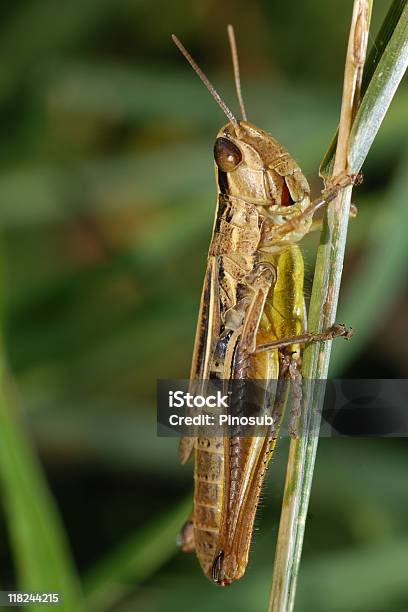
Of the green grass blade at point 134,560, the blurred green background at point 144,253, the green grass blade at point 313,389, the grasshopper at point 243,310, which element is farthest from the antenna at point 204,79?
the green grass blade at point 134,560

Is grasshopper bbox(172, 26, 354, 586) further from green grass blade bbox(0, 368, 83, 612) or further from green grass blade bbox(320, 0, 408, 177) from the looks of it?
green grass blade bbox(320, 0, 408, 177)

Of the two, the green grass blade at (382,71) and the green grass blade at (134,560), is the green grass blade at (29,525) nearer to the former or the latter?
the green grass blade at (134,560)

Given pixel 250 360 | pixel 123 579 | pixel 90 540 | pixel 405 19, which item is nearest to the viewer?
pixel 405 19

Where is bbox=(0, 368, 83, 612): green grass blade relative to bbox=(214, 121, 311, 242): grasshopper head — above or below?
below

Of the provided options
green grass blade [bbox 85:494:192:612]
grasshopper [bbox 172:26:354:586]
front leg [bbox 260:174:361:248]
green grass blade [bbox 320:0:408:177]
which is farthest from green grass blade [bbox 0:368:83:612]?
green grass blade [bbox 320:0:408:177]

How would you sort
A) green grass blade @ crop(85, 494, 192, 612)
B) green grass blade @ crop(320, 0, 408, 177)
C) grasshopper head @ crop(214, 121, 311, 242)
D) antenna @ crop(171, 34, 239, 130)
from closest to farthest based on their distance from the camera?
green grass blade @ crop(320, 0, 408, 177)
antenna @ crop(171, 34, 239, 130)
grasshopper head @ crop(214, 121, 311, 242)
green grass blade @ crop(85, 494, 192, 612)

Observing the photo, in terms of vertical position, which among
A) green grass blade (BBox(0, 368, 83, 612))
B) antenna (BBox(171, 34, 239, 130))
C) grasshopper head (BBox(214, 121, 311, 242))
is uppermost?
antenna (BBox(171, 34, 239, 130))

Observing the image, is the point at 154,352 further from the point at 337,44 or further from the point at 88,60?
the point at 337,44

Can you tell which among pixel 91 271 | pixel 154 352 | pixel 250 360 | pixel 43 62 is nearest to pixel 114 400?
pixel 154 352
